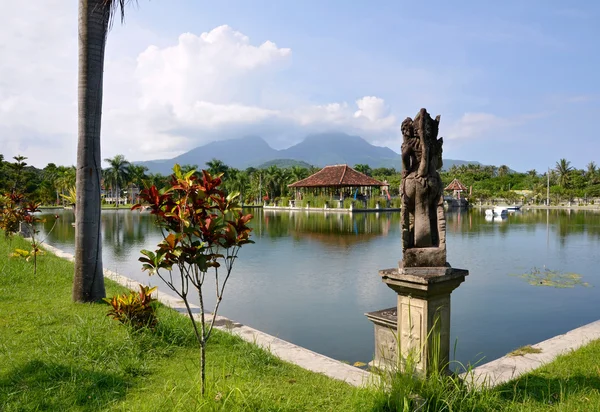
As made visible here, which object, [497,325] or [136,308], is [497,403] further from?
[497,325]

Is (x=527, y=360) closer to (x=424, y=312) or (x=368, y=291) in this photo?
(x=424, y=312)

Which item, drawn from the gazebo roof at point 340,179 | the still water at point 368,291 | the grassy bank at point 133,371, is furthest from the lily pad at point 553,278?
the gazebo roof at point 340,179

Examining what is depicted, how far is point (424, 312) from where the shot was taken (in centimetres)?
296

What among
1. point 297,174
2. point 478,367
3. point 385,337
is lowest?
point 478,367

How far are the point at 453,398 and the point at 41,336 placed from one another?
147 inches

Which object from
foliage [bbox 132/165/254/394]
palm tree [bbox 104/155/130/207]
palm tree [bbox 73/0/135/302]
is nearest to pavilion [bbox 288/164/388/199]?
palm tree [bbox 104/155/130/207]

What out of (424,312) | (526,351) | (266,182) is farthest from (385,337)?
(266,182)

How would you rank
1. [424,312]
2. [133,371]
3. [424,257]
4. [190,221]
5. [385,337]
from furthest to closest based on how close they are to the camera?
[385,337] → [133,371] → [424,257] → [424,312] → [190,221]

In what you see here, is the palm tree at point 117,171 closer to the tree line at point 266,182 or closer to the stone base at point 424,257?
the tree line at point 266,182

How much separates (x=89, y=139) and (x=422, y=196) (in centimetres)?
433

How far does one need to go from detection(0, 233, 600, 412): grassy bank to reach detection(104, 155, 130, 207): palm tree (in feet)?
166

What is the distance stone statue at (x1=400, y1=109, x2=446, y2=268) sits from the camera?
10.4 feet

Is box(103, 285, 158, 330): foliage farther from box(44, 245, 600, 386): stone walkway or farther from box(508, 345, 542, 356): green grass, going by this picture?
box(508, 345, 542, 356): green grass

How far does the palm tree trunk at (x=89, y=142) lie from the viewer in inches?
210
